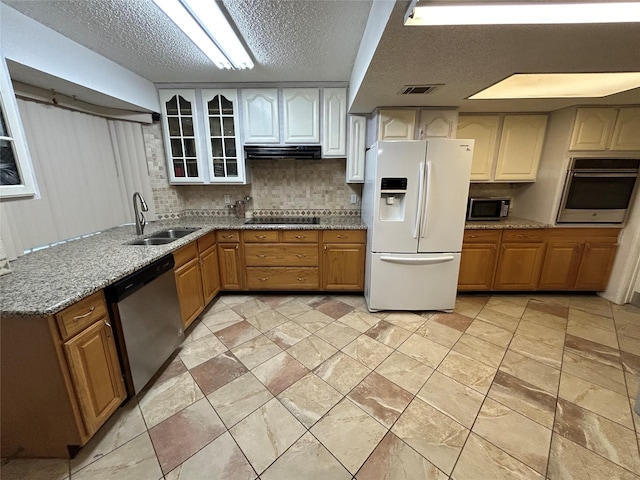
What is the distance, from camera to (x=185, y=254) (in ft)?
7.59

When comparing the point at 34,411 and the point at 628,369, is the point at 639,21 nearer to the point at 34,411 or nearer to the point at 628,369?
the point at 628,369

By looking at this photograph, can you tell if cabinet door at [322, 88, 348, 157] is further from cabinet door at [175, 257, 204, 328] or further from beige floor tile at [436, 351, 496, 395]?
beige floor tile at [436, 351, 496, 395]

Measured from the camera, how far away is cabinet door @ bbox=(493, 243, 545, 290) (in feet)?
9.64

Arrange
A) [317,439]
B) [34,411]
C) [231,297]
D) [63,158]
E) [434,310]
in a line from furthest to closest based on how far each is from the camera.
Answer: [231,297], [434,310], [63,158], [317,439], [34,411]

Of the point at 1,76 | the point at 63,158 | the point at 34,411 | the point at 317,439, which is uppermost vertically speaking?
the point at 1,76

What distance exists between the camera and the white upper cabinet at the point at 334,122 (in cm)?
283

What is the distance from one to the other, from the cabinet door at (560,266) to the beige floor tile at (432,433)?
2433 millimetres

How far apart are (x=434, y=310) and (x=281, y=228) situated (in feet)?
6.19

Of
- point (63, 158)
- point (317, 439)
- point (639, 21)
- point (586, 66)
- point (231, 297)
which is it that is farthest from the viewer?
point (231, 297)

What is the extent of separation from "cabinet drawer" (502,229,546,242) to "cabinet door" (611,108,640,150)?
1069 millimetres

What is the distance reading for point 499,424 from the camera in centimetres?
153

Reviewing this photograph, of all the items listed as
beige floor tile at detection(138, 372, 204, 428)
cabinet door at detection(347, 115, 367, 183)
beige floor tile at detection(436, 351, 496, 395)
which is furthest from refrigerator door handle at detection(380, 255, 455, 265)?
beige floor tile at detection(138, 372, 204, 428)

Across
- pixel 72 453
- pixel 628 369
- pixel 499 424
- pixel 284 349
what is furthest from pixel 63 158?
pixel 628 369

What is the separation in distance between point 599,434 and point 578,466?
33 centimetres
